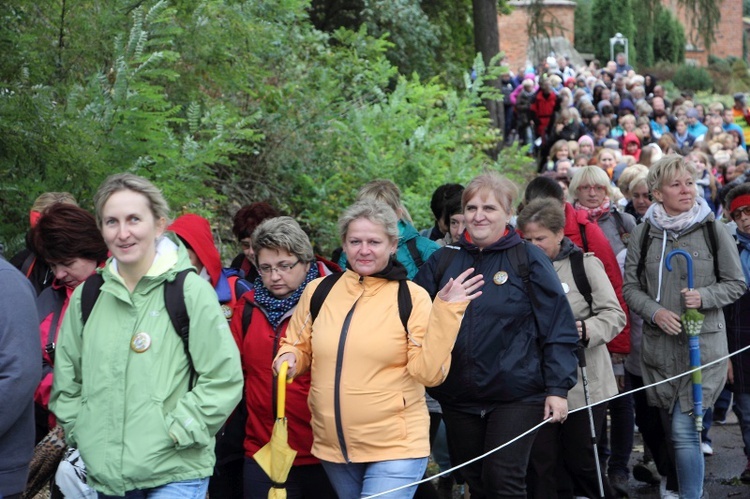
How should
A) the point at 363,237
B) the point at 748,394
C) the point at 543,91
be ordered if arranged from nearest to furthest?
the point at 363,237, the point at 748,394, the point at 543,91

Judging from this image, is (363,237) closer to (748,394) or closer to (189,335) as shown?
(189,335)

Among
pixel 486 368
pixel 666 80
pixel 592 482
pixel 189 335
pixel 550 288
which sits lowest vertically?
pixel 666 80

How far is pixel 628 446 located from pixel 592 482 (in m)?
1.13

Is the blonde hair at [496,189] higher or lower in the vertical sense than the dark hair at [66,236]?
lower

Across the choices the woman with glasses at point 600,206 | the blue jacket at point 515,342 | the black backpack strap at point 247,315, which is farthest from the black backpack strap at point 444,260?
the woman with glasses at point 600,206

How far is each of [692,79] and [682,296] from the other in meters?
46.2

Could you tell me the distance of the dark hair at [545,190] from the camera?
24.8 feet

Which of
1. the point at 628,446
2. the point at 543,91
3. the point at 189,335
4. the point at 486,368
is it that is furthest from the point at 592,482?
the point at 543,91

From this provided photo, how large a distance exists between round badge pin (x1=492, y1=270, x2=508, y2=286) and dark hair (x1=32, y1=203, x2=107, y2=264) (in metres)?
2.02

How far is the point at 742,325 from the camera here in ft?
24.9

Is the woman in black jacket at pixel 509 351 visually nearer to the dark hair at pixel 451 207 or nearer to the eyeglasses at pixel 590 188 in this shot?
the dark hair at pixel 451 207

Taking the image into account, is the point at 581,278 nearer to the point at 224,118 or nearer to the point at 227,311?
the point at 227,311

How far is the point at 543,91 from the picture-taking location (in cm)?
2377

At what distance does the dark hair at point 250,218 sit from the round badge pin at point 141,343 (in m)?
2.51
